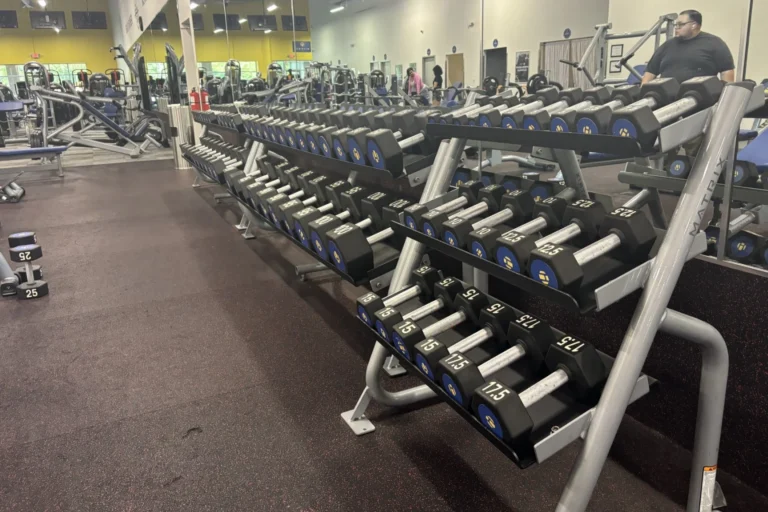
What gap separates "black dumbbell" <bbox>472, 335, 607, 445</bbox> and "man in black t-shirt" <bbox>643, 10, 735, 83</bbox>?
753 millimetres

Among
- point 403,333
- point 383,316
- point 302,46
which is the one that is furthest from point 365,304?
point 302,46

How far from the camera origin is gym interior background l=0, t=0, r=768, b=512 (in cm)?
126

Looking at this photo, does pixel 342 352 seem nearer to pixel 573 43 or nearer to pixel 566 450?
pixel 566 450

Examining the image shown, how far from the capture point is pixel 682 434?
1544 millimetres

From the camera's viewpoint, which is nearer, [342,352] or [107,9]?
[342,352]

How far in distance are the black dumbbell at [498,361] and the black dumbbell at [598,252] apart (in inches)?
10.4

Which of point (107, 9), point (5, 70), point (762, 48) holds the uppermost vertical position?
point (107, 9)

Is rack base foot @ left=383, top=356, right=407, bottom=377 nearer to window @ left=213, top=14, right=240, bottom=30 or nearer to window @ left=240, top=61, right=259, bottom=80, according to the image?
window @ left=213, top=14, right=240, bottom=30

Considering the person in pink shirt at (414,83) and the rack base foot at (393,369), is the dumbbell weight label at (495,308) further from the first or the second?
the person in pink shirt at (414,83)

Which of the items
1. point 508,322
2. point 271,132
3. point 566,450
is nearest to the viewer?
point 508,322

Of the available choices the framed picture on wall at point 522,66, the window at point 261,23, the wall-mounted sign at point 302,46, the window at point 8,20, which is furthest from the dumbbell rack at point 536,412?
the window at point 8,20

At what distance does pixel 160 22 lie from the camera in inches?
353

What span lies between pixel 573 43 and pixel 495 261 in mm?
1093

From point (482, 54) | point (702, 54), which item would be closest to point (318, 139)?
point (482, 54)
